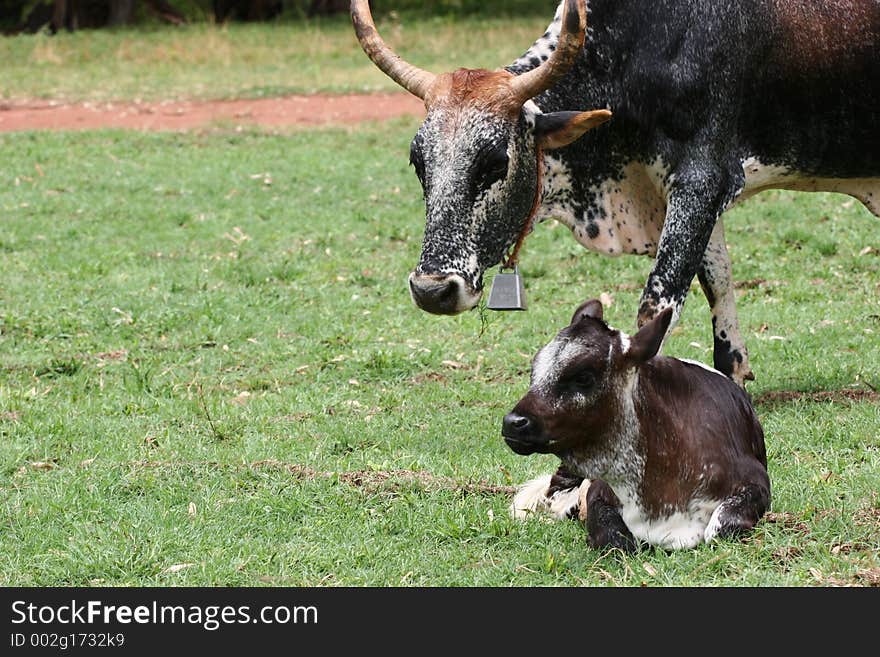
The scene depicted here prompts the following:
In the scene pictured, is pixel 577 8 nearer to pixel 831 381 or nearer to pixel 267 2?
pixel 831 381

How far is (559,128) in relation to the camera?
5.67 meters

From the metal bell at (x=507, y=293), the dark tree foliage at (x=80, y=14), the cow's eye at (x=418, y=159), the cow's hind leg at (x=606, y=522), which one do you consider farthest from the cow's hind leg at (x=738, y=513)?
the dark tree foliage at (x=80, y=14)

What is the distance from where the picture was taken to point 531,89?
558cm

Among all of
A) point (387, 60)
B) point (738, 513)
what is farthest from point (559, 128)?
point (738, 513)

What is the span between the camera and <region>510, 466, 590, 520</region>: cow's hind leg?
5.31 meters

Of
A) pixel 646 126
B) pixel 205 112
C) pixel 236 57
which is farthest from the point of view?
pixel 236 57

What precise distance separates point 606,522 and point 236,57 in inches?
729

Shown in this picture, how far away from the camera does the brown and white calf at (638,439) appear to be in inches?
185

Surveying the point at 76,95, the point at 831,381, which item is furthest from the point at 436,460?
the point at 76,95

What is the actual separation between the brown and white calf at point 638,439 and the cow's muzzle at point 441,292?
624mm

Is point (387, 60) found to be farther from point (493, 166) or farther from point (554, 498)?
point (554, 498)

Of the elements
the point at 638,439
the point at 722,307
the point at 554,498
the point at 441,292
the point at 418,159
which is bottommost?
the point at 554,498

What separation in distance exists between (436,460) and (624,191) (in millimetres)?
1461

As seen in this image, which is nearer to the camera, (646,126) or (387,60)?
(387,60)
